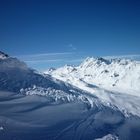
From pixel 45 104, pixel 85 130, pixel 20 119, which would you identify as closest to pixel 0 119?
pixel 20 119

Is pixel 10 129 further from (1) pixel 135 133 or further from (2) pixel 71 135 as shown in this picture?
(1) pixel 135 133

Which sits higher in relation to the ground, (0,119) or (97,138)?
(0,119)

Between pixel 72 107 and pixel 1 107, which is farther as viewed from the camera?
pixel 72 107

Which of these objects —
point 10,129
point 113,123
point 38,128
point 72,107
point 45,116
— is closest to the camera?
point 10,129

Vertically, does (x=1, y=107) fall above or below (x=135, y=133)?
above

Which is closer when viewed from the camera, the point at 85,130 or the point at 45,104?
the point at 85,130

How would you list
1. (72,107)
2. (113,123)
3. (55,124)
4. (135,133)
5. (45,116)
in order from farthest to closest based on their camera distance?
(72,107)
(113,123)
(135,133)
(45,116)
(55,124)

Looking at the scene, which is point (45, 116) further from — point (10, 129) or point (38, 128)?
point (10, 129)

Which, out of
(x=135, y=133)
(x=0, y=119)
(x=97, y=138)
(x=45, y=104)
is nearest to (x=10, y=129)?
(x=0, y=119)

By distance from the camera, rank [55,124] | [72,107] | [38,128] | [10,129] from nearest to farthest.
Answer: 1. [10,129]
2. [38,128]
3. [55,124]
4. [72,107]
